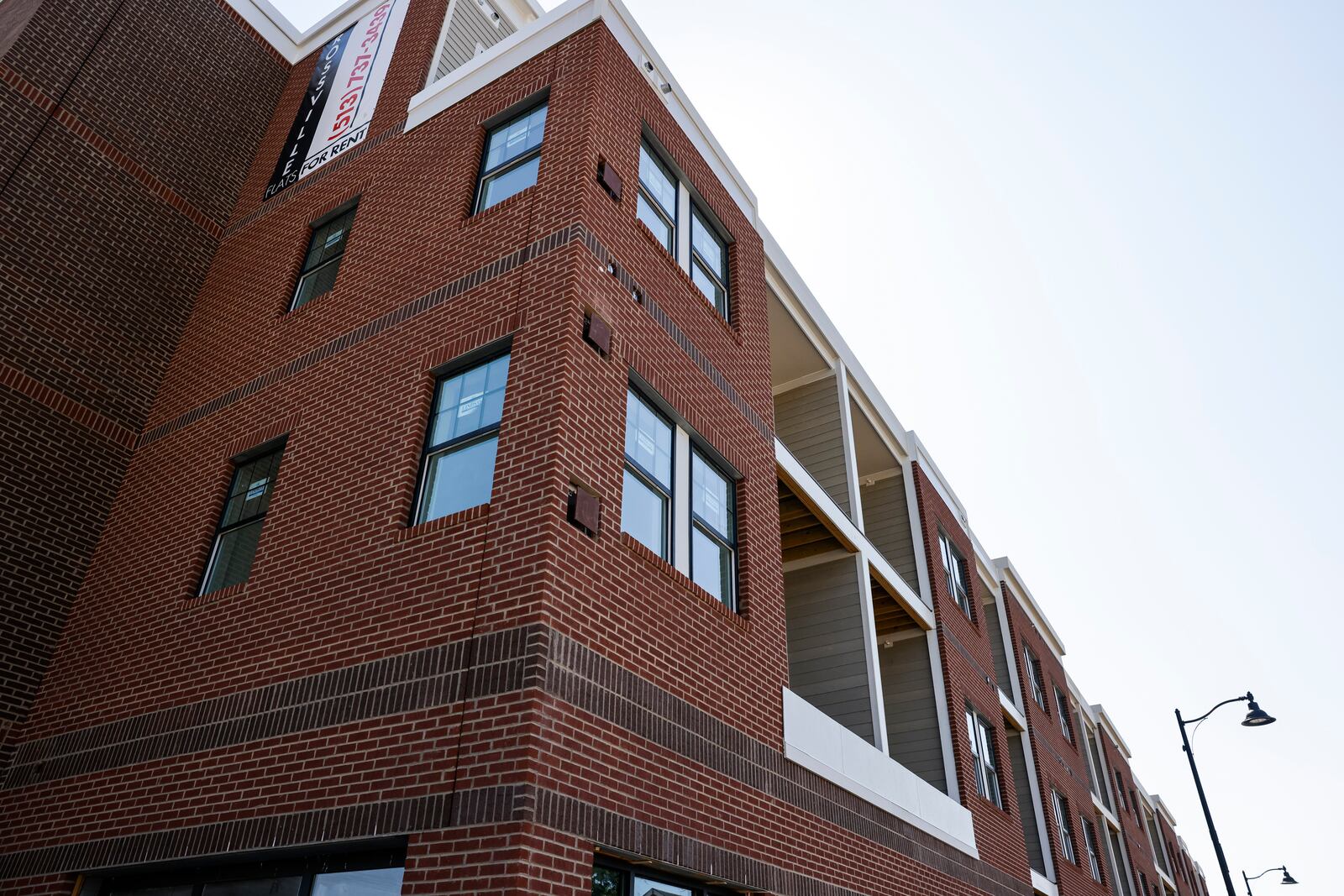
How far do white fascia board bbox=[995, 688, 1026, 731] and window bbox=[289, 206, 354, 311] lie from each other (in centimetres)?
1660

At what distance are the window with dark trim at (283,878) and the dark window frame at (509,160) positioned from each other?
679cm

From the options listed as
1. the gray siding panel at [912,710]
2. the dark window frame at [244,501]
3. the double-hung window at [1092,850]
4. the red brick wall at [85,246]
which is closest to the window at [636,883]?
the dark window frame at [244,501]

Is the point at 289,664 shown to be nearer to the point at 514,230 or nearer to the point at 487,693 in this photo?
the point at 487,693

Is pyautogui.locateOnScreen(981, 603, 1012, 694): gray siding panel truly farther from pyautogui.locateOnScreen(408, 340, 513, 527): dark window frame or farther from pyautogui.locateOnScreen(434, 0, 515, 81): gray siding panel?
pyautogui.locateOnScreen(408, 340, 513, 527): dark window frame

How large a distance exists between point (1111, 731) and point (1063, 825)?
1646 cm

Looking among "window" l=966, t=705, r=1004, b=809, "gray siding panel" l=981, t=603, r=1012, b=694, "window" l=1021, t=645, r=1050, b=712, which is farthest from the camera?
"window" l=1021, t=645, r=1050, b=712

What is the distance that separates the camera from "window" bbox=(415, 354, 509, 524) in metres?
8.42

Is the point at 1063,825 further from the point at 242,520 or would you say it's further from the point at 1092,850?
the point at 242,520

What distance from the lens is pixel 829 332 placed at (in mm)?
16938

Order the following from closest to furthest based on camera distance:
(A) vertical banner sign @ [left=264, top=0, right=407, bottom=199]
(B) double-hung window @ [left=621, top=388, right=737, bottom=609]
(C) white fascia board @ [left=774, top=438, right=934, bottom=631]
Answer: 1. (B) double-hung window @ [left=621, top=388, right=737, bottom=609]
2. (C) white fascia board @ [left=774, top=438, right=934, bottom=631]
3. (A) vertical banner sign @ [left=264, top=0, right=407, bottom=199]

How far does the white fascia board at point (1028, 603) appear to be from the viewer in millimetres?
25047

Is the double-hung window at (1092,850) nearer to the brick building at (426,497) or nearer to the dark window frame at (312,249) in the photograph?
the brick building at (426,497)

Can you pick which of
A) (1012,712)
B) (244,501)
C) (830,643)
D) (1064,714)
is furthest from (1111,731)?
(244,501)

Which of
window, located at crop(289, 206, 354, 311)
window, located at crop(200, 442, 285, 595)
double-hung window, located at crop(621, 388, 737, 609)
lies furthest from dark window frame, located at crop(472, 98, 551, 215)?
window, located at crop(200, 442, 285, 595)
